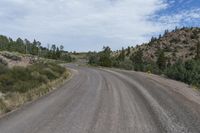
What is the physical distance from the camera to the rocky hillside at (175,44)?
9625 centimetres

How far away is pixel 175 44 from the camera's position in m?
110

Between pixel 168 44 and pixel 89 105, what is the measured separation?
3913 inches

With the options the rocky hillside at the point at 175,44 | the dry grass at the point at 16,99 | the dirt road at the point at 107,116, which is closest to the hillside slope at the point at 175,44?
the rocky hillside at the point at 175,44

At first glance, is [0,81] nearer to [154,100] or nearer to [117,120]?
[154,100]

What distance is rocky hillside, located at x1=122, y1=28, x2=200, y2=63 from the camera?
316ft

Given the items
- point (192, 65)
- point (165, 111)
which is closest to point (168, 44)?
point (192, 65)

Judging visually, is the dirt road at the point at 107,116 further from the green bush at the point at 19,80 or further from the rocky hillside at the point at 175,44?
the rocky hillside at the point at 175,44

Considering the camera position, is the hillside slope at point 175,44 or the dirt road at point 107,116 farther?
the hillside slope at point 175,44

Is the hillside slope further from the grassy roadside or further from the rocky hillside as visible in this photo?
the grassy roadside

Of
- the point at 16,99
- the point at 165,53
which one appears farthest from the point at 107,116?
the point at 165,53

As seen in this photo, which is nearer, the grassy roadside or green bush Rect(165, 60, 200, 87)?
the grassy roadside

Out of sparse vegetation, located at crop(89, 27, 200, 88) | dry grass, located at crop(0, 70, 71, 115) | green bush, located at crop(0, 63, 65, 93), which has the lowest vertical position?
dry grass, located at crop(0, 70, 71, 115)

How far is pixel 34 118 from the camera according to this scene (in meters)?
13.5

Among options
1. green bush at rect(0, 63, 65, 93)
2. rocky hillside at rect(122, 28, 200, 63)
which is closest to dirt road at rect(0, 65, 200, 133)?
green bush at rect(0, 63, 65, 93)
